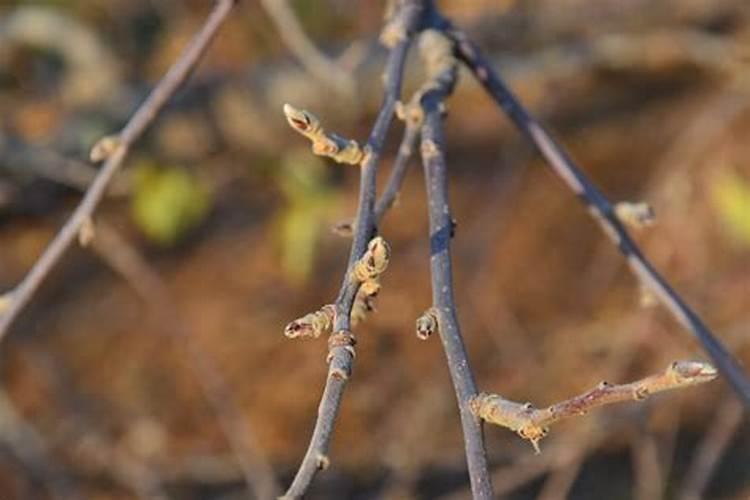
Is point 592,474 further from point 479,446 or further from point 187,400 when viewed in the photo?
point 479,446

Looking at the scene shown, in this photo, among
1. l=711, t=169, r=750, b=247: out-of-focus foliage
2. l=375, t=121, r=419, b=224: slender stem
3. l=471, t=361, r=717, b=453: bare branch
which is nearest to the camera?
l=471, t=361, r=717, b=453: bare branch

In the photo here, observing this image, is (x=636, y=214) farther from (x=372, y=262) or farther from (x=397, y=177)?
(x=372, y=262)

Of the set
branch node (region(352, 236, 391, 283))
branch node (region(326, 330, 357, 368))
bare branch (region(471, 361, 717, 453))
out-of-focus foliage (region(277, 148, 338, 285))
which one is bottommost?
bare branch (region(471, 361, 717, 453))

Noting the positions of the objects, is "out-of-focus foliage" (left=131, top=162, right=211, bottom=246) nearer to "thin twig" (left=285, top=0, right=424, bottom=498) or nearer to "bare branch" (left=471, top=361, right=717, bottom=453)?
"thin twig" (left=285, top=0, right=424, bottom=498)

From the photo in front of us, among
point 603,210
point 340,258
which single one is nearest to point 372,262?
point 603,210

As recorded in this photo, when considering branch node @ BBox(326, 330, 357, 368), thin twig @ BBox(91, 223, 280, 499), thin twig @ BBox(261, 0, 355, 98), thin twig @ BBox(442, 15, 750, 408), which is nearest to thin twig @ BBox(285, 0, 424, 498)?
branch node @ BBox(326, 330, 357, 368)

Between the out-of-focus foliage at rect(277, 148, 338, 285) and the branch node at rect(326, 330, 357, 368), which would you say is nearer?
the branch node at rect(326, 330, 357, 368)

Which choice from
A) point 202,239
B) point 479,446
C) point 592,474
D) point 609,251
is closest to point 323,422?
point 479,446
